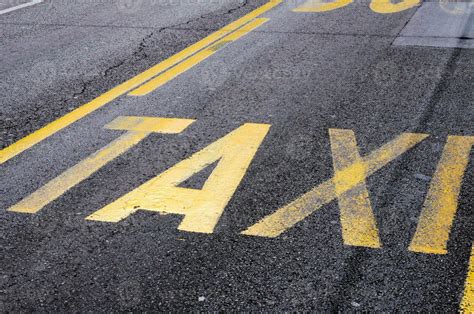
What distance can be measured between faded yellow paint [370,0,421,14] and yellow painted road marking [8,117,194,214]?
4853 mm

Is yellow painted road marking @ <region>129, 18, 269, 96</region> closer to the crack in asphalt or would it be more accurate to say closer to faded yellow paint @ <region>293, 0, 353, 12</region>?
the crack in asphalt

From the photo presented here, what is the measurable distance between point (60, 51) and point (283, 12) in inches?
132

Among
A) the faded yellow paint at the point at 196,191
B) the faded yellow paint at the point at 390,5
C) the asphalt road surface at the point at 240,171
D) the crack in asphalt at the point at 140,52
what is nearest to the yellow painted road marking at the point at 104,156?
the asphalt road surface at the point at 240,171

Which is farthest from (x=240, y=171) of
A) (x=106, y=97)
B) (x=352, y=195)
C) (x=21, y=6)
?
(x=21, y=6)

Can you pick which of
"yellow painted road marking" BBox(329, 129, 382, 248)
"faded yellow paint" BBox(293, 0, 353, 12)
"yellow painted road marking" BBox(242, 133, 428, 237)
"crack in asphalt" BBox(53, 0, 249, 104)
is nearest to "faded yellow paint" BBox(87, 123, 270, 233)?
"yellow painted road marking" BBox(242, 133, 428, 237)

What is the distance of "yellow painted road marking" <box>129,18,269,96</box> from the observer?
6212mm

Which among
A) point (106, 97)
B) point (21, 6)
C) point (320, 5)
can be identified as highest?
point (21, 6)

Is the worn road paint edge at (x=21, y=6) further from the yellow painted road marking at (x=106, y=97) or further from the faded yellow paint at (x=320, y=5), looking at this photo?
the faded yellow paint at (x=320, y=5)

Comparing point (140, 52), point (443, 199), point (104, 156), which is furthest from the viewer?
point (140, 52)

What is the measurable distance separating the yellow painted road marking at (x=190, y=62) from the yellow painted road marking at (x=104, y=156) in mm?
815

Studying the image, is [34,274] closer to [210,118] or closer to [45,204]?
[45,204]

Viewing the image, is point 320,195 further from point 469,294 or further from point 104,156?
point 104,156

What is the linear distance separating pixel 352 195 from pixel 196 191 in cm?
102

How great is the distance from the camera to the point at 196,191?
415 cm
